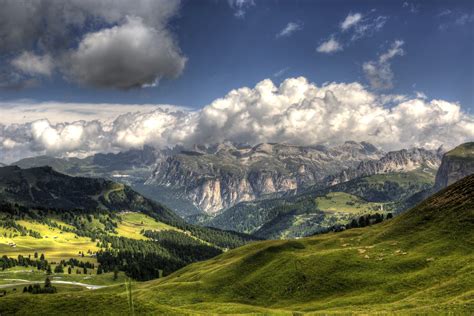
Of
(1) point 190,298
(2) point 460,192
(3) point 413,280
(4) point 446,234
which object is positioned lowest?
(1) point 190,298

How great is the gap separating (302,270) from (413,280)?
3864 centimetres

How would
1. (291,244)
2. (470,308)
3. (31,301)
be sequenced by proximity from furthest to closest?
(291,244)
(31,301)
(470,308)

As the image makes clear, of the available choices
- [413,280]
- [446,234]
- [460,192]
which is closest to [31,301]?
[413,280]

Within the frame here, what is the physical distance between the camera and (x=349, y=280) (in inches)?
4476

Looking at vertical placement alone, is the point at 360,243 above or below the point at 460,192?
below

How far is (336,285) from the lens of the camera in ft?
374

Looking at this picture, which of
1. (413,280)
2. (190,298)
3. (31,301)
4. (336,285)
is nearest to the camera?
(31,301)

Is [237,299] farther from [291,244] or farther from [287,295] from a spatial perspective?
[291,244]

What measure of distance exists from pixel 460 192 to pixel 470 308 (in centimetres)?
9007

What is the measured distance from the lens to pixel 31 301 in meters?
73.3

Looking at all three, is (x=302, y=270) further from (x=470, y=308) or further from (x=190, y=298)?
(x=470, y=308)

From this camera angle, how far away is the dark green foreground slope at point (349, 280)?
7456 cm

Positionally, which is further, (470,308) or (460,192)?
(460,192)

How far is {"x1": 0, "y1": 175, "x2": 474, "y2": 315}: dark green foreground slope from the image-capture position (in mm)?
74562
